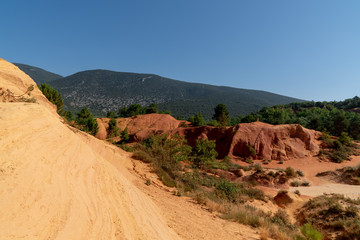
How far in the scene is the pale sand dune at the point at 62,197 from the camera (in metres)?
2.19

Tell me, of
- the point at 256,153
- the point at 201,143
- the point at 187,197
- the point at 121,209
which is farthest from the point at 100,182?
the point at 256,153

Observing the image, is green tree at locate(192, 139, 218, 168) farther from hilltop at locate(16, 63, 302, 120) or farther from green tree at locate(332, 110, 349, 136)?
hilltop at locate(16, 63, 302, 120)

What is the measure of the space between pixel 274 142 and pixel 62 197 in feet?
93.4

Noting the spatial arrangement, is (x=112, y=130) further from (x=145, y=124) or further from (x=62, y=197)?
(x=62, y=197)

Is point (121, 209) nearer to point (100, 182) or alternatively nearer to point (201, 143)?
point (100, 182)

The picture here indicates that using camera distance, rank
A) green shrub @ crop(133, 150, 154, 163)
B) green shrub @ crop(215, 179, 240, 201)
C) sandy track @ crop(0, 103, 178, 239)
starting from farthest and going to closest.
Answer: green shrub @ crop(133, 150, 154, 163)
green shrub @ crop(215, 179, 240, 201)
sandy track @ crop(0, 103, 178, 239)

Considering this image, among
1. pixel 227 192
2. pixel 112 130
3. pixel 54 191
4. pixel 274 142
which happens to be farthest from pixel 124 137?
pixel 54 191

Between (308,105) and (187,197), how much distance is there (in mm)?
91024

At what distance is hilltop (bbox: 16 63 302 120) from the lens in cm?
9556

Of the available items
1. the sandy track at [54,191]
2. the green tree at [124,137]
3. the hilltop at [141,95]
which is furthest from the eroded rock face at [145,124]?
the hilltop at [141,95]

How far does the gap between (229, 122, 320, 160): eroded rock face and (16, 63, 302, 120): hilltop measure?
183 feet

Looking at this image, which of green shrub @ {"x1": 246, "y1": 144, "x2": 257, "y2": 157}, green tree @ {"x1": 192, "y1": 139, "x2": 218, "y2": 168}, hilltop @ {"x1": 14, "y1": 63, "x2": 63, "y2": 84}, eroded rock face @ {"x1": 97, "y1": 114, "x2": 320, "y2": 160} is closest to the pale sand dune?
green tree @ {"x1": 192, "y1": 139, "x2": 218, "y2": 168}

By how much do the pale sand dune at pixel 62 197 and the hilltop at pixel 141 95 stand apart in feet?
253

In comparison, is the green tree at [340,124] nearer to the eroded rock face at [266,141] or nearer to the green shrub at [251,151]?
the eroded rock face at [266,141]
